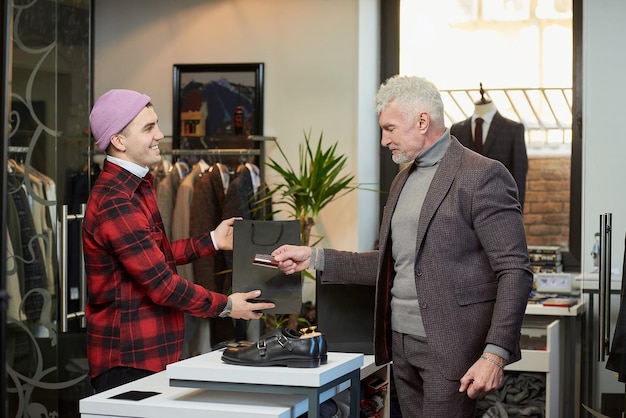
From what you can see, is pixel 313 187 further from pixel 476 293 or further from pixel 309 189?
pixel 476 293

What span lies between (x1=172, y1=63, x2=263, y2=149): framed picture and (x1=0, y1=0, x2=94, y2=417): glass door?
1.56 m

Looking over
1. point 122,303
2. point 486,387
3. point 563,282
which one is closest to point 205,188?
point 563,282

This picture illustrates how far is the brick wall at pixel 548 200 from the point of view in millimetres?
5445

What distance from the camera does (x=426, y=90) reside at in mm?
2746

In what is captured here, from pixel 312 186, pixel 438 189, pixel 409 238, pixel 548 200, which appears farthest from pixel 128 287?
pixel 548 200

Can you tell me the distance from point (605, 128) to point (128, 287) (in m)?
1.90

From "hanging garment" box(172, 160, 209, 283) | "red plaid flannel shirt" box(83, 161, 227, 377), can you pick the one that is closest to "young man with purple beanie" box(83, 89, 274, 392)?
"red plaid flannel shirt" box(83, 161, 227, 377)

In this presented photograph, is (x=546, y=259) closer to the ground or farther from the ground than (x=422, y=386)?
farther from the ground

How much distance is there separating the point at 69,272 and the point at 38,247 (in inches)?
16.5

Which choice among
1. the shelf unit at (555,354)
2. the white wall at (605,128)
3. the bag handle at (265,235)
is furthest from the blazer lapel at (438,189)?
the shelf unit at (555,354)

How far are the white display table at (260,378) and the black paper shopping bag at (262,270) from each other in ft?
1.45

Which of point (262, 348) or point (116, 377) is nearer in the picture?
point (262, 348)

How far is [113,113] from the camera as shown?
2.95 m

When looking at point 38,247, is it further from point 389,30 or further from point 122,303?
point 389,30
